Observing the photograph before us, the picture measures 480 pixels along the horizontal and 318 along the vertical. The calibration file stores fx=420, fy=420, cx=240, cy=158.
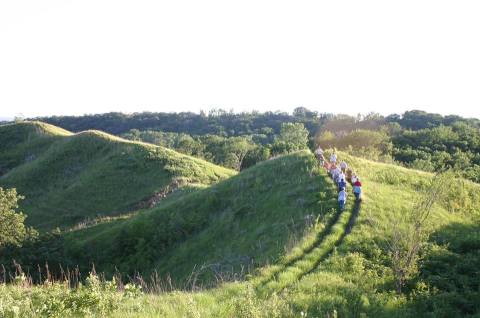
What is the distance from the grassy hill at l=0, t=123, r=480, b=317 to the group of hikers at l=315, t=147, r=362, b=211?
1.77 feet

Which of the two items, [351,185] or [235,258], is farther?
[351,185]

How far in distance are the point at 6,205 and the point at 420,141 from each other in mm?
68498

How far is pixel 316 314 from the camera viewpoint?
1010cm

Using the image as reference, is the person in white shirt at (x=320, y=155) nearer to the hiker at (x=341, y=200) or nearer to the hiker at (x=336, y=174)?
the hiker at (x=336, y=174)

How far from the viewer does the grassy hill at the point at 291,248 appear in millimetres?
10977

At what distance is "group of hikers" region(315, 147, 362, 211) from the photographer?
2050 cm

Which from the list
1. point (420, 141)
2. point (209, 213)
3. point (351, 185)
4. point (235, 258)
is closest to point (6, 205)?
point (209, 213)

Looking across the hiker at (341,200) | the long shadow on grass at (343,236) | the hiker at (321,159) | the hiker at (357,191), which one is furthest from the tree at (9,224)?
the hiker at (357,191)

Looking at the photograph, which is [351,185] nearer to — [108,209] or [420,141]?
[108,209]

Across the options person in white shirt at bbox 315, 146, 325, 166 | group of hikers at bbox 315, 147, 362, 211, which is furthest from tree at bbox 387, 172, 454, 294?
person in white shirt at bbox 315, 146, 325, 166

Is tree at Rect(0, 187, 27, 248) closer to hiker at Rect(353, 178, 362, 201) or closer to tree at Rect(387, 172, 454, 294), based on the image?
hiker at Rect(353, 178, 362, 201)

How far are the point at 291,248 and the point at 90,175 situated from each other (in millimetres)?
40933

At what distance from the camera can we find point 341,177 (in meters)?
22.1

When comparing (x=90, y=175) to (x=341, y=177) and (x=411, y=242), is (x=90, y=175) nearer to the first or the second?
(x=341, y=177)
